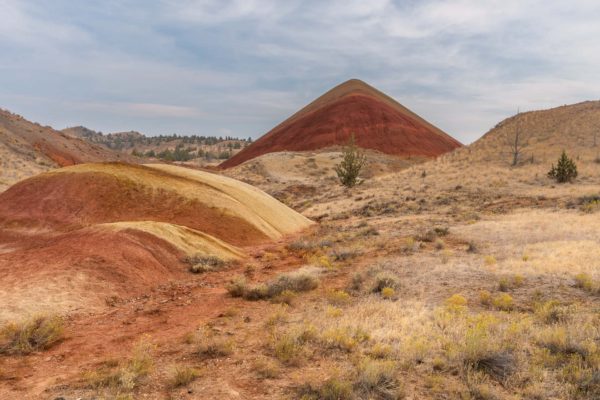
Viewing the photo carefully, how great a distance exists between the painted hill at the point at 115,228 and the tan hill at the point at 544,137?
3265 centimetres

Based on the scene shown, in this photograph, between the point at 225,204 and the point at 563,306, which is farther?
the point at 225,204

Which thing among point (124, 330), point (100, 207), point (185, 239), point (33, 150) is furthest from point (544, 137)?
point (33, 150)

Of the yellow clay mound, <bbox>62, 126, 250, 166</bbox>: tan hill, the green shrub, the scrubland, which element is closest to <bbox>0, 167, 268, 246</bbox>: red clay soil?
the yellow clay mound

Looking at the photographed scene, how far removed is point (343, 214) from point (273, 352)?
24.1 meters

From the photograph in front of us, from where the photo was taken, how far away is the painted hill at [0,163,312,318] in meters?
10.8

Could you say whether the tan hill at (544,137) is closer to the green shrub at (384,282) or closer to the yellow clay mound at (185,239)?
the green shrub at (384,282)

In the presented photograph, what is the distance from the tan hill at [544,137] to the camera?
45.2 m

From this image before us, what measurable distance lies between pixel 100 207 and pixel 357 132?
6963cm

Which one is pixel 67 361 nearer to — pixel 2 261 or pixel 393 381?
pixel 393 381

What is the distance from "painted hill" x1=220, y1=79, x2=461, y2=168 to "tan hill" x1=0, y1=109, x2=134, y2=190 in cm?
2948

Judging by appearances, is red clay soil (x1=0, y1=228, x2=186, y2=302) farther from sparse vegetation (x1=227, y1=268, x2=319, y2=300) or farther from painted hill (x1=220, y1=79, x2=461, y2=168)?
painted hill (x1=220, y1=79, x2=461, y2=168)

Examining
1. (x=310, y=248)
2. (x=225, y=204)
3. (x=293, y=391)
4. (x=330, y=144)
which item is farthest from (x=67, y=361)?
(x=330, y=144)

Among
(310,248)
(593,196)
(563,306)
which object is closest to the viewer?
(563,306)

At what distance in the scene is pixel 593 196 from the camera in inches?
978
